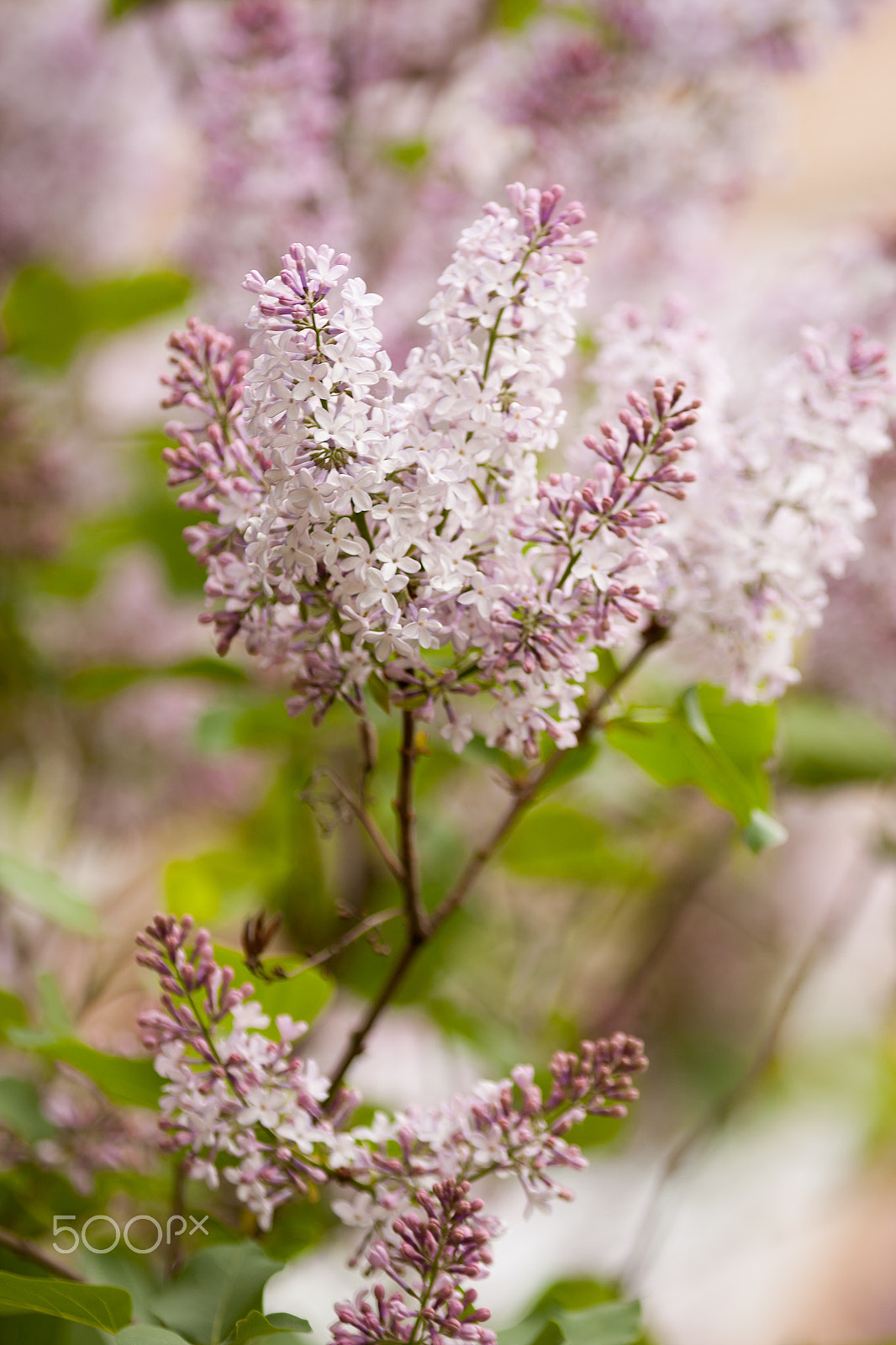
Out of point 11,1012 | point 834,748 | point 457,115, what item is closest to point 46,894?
point 11,1012

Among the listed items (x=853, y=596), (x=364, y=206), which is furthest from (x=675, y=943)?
(x=364, y=206)

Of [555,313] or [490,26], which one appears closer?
[555,313]

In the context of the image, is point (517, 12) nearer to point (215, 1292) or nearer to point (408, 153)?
point (408, 153)

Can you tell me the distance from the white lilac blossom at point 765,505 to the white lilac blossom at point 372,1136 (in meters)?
0.13

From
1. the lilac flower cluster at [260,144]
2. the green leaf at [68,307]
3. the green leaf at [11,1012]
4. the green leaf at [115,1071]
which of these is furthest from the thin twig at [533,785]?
the green leaf at [68,307]

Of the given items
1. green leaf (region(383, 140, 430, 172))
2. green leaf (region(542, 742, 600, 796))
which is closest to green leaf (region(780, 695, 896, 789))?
green leaf (region(542, 742, 600, 796))

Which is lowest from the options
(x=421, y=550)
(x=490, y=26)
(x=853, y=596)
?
(x=421, y=550)

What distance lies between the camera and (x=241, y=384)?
1.05ft

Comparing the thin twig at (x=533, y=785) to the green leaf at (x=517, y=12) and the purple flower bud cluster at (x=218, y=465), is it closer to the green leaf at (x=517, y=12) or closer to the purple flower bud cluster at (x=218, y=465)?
the purple flower bud cluster at (x=218, y=465)

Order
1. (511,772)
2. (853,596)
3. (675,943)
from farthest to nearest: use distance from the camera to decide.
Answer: (675,943) → (853,596) → (511,772)

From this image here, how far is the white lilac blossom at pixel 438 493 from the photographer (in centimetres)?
27

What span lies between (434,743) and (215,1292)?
228 mm

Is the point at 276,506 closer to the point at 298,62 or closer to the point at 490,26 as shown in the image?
the point at 298,62

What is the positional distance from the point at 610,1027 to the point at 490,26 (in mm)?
666
